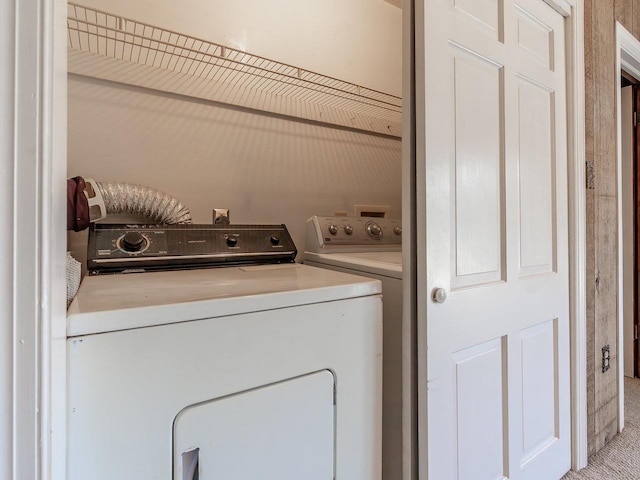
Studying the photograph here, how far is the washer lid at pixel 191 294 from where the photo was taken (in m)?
0.61

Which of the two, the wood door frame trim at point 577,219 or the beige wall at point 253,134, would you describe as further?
the wood door frame trim at point 577,219

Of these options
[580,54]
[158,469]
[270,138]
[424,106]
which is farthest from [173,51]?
[580,54]

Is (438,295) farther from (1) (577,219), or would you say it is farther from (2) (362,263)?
(1) (577,219)

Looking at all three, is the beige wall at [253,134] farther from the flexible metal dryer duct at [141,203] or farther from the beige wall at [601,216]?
the beige wall at [601,216]

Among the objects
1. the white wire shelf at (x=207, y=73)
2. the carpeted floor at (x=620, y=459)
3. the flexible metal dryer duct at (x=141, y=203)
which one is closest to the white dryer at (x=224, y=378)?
the flexible metal dryer duct at (x=141, y=203)

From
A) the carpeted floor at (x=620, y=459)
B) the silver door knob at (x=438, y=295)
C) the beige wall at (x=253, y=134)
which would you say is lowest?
the carpeted floor at (x=620, y=459)

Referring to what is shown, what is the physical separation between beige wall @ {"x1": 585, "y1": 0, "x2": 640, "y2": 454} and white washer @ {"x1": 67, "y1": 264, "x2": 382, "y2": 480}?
1382 mm

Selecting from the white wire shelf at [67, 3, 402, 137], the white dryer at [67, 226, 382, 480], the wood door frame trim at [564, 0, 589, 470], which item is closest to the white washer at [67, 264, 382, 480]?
the white dryer at [67, 226, 382, 480]

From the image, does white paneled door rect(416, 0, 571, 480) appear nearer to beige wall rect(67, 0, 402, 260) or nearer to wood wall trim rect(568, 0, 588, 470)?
wood wall trim rect(568, 0, 588, 470)

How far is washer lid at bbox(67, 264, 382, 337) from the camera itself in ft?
2.01

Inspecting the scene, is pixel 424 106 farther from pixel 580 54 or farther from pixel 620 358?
pixel 620 358

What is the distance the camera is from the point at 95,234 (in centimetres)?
113

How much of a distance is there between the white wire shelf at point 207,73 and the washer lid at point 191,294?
35.7 inches

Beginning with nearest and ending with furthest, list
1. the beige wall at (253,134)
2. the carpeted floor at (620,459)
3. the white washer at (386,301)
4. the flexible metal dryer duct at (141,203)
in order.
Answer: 1. the white washer at (386,301)
2. the flexible metal dryer duct at (141,203)
3. the beige wall at (253,134)
4. the carpeted floor at (620,459)
